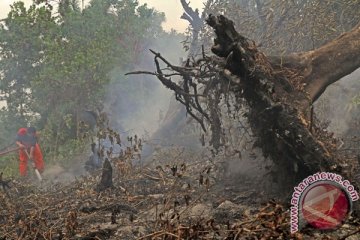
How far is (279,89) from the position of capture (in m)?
5.58

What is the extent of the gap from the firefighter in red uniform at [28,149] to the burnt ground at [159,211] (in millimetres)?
3455

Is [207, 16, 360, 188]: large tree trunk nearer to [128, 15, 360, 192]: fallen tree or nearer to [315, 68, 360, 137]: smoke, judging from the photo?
[128, 15, 360, 192]: fallen tree

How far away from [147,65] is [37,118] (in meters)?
8.15

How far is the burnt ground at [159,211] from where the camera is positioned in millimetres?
3529

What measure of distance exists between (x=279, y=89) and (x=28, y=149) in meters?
9.38

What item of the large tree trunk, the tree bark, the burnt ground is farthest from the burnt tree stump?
the tree bark

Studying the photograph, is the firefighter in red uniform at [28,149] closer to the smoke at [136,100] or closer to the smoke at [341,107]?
the smoke at [136,100]

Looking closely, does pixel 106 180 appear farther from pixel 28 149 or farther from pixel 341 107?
pixel 341 107

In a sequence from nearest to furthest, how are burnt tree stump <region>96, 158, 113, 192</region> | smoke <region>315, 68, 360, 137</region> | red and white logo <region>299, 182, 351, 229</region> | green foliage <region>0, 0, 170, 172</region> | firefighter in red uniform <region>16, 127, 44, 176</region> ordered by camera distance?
red and white logo <region>299, 182, 351, 229</region>, burnt tree stump <region>96, 158, 113, 192</region>, smoke <region>315, 68, 360, 137</region>, firefighter in red uniform <region>16, 127, 44, 176</region>, green foliage <region>0, 0, 170, 172</region>

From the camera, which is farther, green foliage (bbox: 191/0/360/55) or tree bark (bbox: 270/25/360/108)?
green foliage (bbox: 191/0/360/55)

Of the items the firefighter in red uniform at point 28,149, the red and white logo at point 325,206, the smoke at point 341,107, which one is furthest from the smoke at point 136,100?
the red and white logo at point 325,206

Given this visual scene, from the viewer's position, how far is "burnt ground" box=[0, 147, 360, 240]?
353cm

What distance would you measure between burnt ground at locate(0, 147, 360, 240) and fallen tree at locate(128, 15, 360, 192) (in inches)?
29.7

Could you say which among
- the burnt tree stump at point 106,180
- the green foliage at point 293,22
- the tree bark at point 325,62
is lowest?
the burnt tree stump at point 106,180
